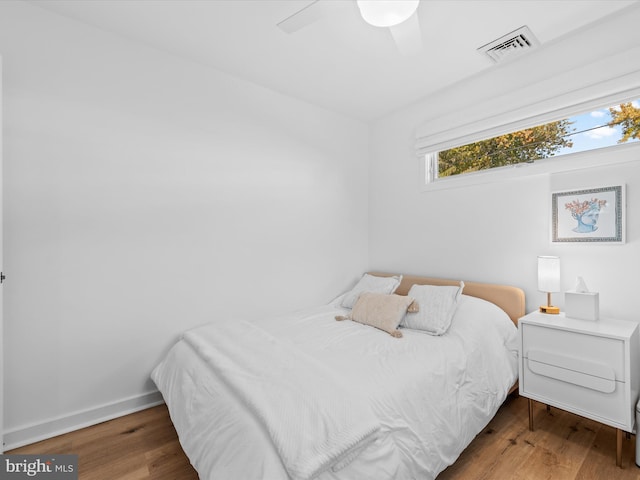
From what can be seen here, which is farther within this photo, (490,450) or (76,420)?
(76,420)

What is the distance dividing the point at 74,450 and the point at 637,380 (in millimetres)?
3216

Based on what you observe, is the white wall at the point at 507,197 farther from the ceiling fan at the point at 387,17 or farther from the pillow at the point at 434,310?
the ceiling fan at the point at 387,17

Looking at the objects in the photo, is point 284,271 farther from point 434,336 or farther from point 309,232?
point 434,336

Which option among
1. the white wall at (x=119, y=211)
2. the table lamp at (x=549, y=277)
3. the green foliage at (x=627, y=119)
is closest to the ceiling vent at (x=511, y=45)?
the green foliage at (x=627, y=119)

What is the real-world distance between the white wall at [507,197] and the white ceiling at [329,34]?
0.19 meters

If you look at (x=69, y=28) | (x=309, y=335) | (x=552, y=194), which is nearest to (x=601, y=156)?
(x=552, y=194)

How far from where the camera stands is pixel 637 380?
69.8 inches

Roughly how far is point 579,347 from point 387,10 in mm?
2020

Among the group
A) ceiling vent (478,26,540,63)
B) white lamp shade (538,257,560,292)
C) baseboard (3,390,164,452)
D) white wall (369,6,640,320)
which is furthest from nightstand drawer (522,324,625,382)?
baseboard (3,390,164,452)

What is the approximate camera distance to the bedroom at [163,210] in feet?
6.15

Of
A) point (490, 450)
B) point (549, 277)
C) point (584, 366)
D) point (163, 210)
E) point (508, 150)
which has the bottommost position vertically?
point (490, 450)

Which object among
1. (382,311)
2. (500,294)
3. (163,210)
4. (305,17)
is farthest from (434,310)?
(163,210)

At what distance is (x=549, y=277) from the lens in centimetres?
215

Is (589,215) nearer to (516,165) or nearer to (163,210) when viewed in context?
(516,165)
